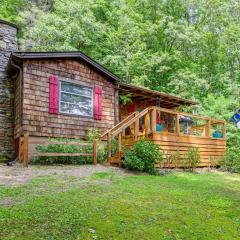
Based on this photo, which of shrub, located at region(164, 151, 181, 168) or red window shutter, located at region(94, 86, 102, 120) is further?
red window shutter, located at region(94, 86, 102, 120)

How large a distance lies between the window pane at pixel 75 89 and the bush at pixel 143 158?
4291mm

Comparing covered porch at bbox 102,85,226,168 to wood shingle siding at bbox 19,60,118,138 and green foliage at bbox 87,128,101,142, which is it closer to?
green foliage at bbox 87,128,101,142

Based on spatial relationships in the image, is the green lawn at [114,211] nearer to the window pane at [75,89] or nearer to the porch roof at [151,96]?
the window pane at [75,89]

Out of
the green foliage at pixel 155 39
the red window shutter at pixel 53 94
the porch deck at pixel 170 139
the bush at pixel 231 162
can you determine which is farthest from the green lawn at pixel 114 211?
the green foliage at pixel 155 39

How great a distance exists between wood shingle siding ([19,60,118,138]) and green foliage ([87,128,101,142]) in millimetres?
207

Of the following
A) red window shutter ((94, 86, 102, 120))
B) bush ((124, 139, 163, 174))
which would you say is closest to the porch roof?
red window shutter ((94, 86, 102, 120))

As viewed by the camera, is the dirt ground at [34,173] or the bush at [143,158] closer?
the dirt ground at [34,173]

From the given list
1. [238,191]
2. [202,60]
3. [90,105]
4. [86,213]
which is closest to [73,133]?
[90,105]

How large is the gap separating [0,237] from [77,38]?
18441mm

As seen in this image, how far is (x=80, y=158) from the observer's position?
11.3 meters

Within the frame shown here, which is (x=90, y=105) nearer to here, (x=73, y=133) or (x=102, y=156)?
(x=73, y=133)

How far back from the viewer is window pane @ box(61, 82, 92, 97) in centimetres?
1290

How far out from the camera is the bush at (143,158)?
9.95 metres

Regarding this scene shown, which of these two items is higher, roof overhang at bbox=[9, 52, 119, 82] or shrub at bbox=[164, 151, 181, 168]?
roof overhang at bbox=[9, 52, 119, 82]
